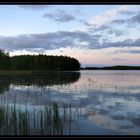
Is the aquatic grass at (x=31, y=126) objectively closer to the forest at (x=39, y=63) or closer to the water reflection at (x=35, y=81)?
the water reflection at (x=35, y=81)

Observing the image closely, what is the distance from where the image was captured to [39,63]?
3572 centimetres

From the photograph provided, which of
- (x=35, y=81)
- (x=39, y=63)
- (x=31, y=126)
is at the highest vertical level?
(x=39, y=63)

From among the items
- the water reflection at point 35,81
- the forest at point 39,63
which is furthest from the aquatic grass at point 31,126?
the forest at point 39,63

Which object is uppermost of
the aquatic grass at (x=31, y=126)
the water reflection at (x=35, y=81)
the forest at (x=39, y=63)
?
the forest at (x=39, y=63)

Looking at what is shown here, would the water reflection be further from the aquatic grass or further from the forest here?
the forest

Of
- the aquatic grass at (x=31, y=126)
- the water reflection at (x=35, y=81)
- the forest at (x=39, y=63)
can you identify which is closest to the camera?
the aquatic grass at (x=31, y=126)

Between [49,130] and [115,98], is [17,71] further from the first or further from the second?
[49,130]

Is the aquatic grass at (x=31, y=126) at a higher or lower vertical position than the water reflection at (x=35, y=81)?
lower

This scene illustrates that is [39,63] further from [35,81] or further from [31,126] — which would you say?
[31,126]

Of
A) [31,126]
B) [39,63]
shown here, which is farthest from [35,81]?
[39,63]

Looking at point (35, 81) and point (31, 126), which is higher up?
point (35, 81)

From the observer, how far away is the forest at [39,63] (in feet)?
106

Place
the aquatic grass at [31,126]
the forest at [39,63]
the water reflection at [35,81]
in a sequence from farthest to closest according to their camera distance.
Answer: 1. the forest at [39,63]
2. the water reflection at [35,81]
3. the aquatic grass at [31,126]

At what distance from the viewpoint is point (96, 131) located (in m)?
5.77
